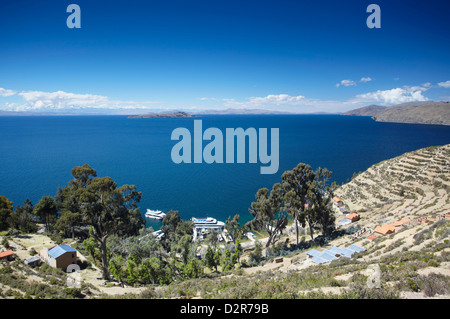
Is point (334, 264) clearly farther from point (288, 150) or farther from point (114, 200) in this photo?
point (288, 150)

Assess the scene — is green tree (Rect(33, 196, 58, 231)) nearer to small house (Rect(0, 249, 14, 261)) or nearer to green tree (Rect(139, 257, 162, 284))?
small house (Rect(0, 249, 14, 261))

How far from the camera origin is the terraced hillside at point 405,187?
32.3 metres

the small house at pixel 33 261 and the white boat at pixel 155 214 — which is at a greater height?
the small house at pixel 33 261

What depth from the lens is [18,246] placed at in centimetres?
2206

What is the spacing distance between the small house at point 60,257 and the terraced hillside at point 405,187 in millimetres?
35772

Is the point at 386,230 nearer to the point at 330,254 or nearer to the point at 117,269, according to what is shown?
the point at 330,254

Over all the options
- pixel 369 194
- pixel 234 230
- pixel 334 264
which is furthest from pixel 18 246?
pixel 369 194

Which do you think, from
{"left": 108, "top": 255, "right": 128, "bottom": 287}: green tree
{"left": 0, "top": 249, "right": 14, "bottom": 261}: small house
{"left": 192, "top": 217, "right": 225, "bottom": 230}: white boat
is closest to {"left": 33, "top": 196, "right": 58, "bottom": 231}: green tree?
{"left": 0, "top": 249, "right": 14, "bottom": 261}: small house

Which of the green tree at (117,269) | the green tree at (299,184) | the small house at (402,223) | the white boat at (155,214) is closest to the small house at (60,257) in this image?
the green tree at (117,269)

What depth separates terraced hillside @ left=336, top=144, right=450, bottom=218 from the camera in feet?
106

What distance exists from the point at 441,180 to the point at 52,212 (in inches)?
2369

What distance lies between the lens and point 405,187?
1585 inches

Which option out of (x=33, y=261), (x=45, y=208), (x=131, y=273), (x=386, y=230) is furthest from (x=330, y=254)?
(x=45, y=208)

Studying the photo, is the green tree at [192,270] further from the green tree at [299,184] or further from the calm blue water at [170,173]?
the calm blue water at [170,173]
